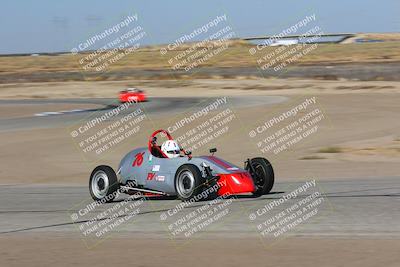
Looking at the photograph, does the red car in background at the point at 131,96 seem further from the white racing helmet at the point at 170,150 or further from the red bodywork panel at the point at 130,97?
the white racing helmet at the point at 170,150

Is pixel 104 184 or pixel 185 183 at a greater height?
pixel 104 184

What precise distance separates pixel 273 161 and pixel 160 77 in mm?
58270

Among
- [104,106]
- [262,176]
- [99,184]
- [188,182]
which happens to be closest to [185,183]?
[188,182]

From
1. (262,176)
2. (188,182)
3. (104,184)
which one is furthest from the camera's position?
(104,184)

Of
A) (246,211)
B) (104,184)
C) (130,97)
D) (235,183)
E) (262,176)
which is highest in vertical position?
(130,97)

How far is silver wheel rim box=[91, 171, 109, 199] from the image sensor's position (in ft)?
48.5

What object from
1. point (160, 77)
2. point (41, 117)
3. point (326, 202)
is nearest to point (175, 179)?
point (326, 202)

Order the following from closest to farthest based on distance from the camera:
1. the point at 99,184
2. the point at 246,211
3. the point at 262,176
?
the point at 246,211 < the point at 262,176 < the point at 99,184

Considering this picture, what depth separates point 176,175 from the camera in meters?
13.6

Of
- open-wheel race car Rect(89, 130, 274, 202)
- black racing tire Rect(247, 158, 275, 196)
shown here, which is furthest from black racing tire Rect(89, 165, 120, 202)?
black racing tire Rect(247, 158, 275, 196)

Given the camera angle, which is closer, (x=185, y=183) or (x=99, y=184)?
(x=185, y=183)

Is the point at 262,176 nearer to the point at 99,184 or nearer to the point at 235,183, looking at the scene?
the point at 235,183

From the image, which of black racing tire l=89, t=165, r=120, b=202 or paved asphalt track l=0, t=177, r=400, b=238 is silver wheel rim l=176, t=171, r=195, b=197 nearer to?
paved asphalt track l=0, t=177, r=400, b=238

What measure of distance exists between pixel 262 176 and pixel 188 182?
1379mm
